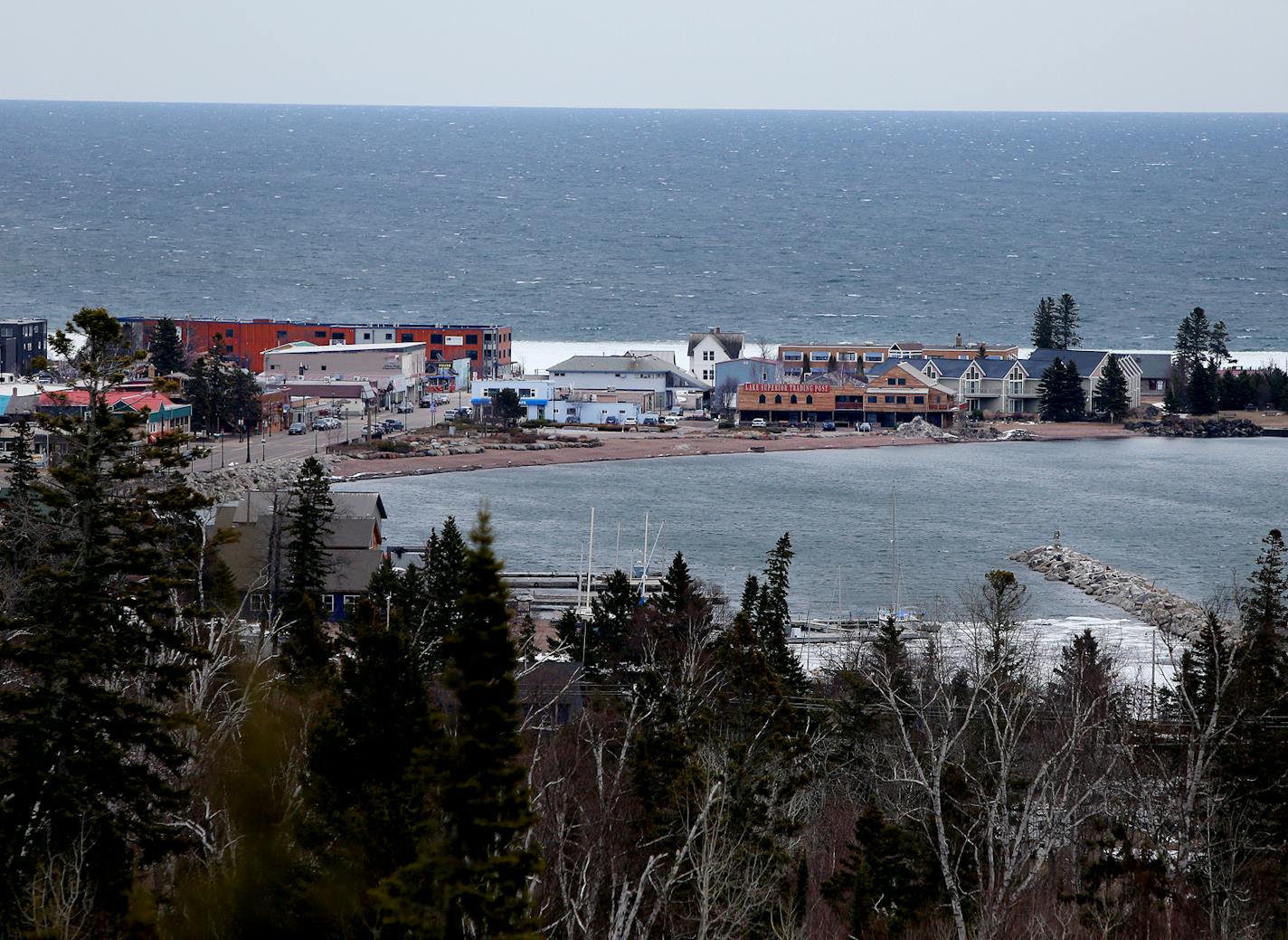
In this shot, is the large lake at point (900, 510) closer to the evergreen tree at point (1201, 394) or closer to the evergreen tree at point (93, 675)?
the evergreen tree at point (1201, 394)

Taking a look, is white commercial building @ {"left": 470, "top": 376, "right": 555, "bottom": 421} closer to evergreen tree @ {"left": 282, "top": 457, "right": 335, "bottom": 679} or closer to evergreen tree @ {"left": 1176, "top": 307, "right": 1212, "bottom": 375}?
evergreen tree @ {"left": 1176, "top": 307, "right": 1212, "bottom": 375}

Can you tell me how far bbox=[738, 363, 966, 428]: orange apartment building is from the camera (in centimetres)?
2666

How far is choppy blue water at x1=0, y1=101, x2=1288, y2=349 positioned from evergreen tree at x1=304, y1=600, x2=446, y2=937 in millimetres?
34144

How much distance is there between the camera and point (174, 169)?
85.2 m

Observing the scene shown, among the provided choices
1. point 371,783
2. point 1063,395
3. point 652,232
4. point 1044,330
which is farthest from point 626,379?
point 652,232

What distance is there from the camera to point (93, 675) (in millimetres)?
5617

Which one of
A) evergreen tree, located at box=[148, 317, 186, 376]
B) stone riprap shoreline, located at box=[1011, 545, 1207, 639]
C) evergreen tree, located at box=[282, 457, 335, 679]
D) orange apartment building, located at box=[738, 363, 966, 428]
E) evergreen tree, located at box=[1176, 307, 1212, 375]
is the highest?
evergreen tree, located at box=[1176, 307, 1212, 375]

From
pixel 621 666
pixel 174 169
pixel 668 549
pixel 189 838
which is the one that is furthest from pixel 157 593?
pixel 174 169

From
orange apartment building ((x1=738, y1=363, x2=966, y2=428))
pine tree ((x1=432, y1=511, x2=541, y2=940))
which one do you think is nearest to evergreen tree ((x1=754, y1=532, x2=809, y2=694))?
pine tree ((x1=432, y1=511, x2=541, y2=940))

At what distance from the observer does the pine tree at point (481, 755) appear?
11.6 feet

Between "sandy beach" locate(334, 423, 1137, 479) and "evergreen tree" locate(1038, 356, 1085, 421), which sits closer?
"sandy beach" locate(334, 423, 1137, 479)

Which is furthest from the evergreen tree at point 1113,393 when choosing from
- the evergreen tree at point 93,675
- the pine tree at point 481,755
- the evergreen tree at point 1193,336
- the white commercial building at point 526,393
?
the pine tree at point 481,755

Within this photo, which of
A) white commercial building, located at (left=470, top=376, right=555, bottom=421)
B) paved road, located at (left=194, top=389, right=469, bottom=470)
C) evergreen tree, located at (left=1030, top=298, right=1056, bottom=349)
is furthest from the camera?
evergreen tree, located at (left=1030, top=298, right=1056, bottom=349)

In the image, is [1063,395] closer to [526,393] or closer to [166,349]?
[526,393]
